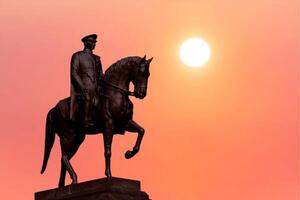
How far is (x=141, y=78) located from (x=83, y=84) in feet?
5.30

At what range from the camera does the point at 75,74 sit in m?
34.1

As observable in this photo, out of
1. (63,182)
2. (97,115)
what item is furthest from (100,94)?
(63,182)

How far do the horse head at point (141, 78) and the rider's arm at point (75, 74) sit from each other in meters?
1.49

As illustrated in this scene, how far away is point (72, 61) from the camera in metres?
34.3

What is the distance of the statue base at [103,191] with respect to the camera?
32750 mm

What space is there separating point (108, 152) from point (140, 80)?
1971 mm

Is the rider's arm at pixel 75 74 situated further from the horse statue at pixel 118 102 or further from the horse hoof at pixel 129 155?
the horse hoof at pixel 129 155

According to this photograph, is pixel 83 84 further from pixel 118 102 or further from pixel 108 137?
pixel 108 137

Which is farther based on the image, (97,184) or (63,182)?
(63,182)

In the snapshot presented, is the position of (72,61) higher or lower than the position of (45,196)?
higher

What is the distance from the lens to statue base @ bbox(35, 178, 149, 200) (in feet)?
107

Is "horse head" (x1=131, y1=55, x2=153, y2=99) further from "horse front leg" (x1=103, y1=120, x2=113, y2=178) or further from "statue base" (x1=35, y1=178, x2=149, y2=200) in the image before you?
"statue base" (x1=35, y1=178, x2=149, y2=200)

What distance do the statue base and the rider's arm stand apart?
2.50m

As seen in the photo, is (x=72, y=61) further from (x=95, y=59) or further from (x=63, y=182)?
(x=63, y=182)
